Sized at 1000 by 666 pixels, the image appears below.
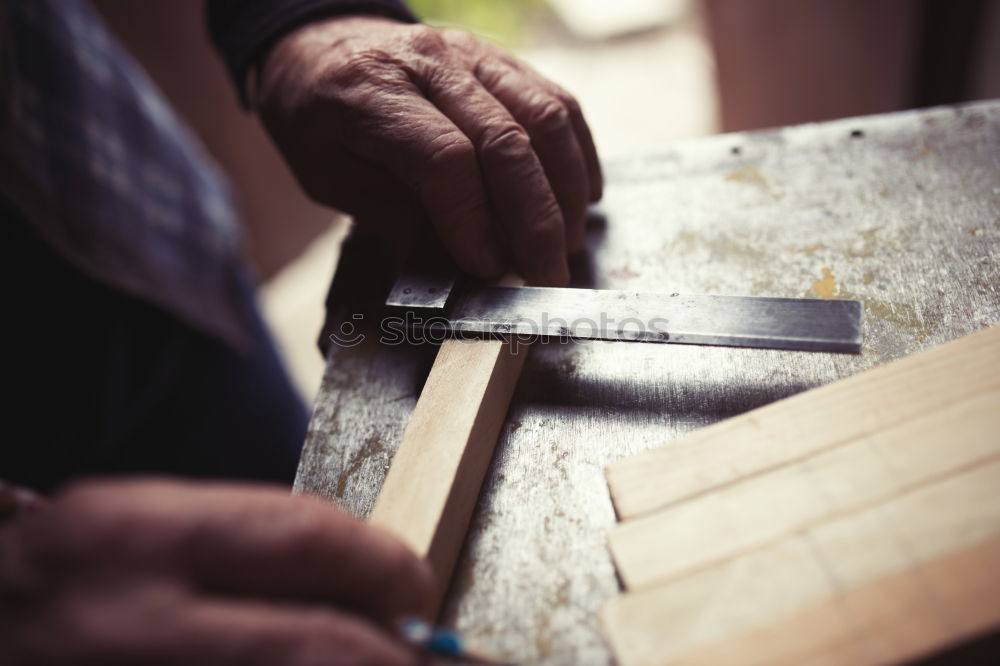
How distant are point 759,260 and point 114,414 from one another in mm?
1731

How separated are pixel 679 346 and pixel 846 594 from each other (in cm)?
53

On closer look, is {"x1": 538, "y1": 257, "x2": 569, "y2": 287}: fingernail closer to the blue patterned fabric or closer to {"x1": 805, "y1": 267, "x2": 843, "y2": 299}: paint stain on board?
{"x1": 805, "y1": 267, "x2": 843, "y2": 299}: paint stain on board

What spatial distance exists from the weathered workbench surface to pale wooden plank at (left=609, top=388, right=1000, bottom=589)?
11 cm

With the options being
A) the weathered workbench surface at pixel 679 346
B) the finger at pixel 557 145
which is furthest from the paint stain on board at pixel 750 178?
the finger at pixel 557 145

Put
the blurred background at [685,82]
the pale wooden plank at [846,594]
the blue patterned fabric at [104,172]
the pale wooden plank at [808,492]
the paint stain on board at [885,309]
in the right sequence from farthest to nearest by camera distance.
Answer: the blurred background at [685,82], the blue patterned fabric at [104,172], the paint stain on board at [885,309], the pale wooden plank at [808,492], the pale wooden plank at [846,594]

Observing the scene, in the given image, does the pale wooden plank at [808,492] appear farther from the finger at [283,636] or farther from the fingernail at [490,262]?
the fingernail at [490,262]

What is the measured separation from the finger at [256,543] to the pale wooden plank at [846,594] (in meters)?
0.29

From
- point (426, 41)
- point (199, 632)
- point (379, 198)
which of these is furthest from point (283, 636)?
point (426, 41)

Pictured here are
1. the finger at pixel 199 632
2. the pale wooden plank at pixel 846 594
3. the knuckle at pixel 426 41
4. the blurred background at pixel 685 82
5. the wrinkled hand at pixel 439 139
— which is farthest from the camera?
the blurred background at pixel 685 82

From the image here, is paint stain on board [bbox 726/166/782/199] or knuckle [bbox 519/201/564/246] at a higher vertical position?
knuckle [bbox 519/201/564/246]

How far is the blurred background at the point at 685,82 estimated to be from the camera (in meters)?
2.67

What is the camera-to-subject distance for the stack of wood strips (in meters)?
0.68

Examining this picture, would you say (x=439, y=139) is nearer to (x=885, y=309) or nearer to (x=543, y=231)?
(x=543, y=231)

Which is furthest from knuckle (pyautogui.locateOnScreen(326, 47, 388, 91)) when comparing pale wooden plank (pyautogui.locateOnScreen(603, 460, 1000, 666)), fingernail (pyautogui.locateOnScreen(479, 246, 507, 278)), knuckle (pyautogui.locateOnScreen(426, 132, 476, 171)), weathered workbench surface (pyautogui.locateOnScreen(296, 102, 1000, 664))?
pale wooden plank (pyautogui.locateOnScreen(603, 460, 1000, 666))
